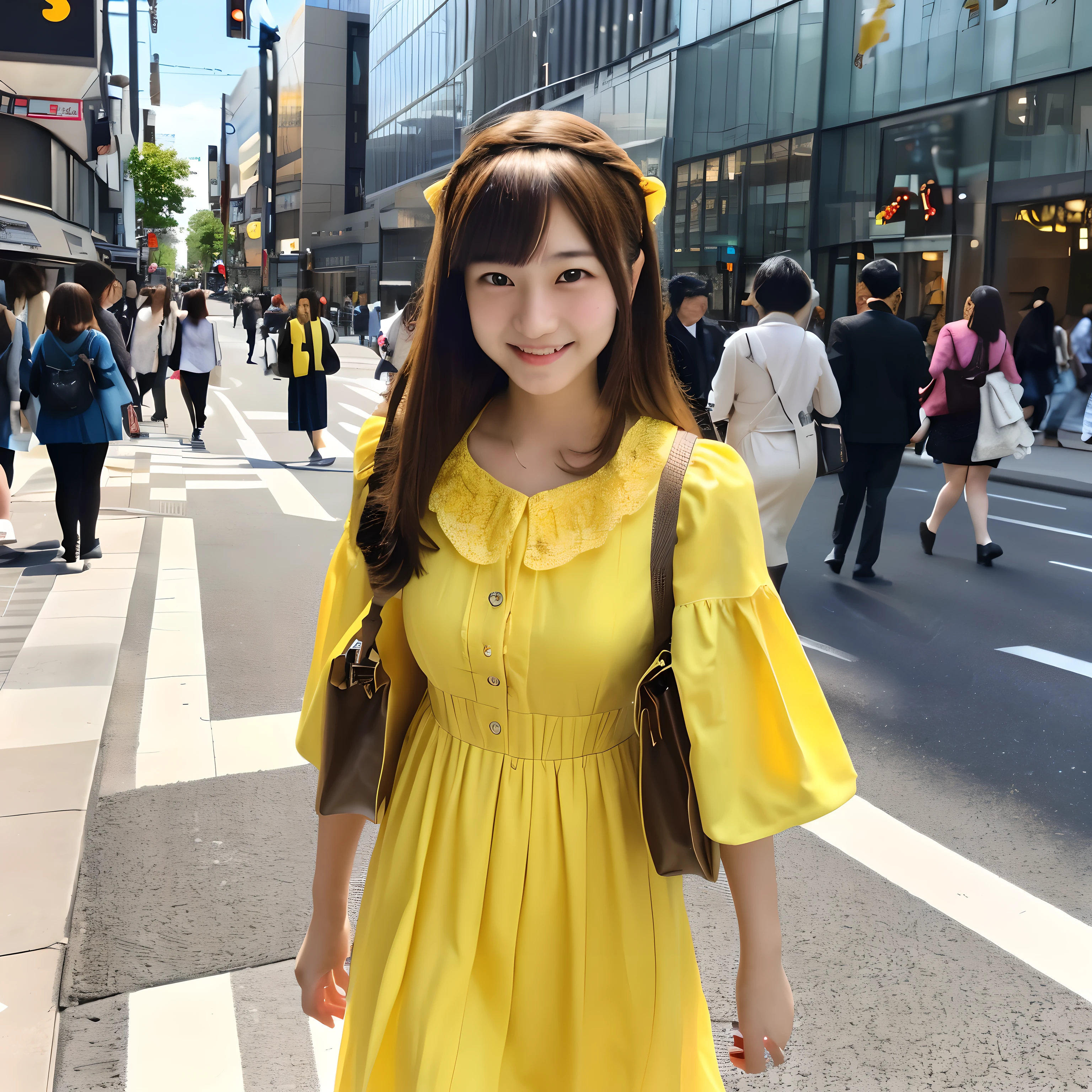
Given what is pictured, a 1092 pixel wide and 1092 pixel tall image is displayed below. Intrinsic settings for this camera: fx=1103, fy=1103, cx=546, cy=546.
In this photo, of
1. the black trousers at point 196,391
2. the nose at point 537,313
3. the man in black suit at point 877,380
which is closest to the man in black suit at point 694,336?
the man in black suit at point 877,380

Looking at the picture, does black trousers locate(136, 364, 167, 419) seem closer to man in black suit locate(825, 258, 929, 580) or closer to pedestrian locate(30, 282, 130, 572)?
pedestrian locate(30, 282, 130, 572)

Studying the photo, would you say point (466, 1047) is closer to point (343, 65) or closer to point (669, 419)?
point (669, 419)

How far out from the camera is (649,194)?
5.20 feet

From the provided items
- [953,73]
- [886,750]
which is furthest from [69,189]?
[886,750]

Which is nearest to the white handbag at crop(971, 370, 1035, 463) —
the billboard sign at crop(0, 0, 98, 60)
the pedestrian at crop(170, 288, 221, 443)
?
the pedestrian at crop(170, 288, 221, 443)

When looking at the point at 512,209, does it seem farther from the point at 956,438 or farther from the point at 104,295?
the point at 104,295

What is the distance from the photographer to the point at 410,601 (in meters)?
1.59

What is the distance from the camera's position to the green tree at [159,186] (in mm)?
82938

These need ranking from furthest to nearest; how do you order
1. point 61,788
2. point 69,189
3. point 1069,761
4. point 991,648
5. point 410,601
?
point 69,189 → point 991,648 → point 1069,761 → point 61,788 → point 410,601

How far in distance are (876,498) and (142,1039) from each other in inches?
245

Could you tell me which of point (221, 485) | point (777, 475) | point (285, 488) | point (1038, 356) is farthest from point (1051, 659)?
point (1038, 356)

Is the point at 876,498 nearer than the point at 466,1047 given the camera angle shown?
No

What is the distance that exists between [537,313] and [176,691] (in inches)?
173

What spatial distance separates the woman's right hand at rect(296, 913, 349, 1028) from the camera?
1.70 m
